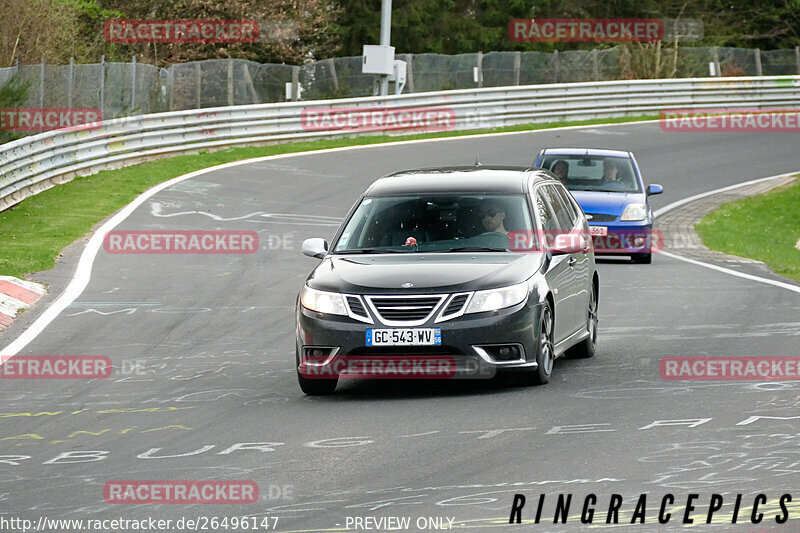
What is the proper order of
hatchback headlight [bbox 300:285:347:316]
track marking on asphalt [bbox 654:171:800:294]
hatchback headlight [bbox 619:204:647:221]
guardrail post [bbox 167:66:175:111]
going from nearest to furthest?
hatchback headlight [bbox 300:285:347:316]
track marking on asphalt [bbox 654:171:800:294]
hatchback headlight [bbox 619:204:647:221]
guardrail post [bbox 167:66:175:111]

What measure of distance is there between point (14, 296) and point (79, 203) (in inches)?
377

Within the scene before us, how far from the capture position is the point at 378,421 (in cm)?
934

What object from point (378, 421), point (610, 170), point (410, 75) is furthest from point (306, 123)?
point (378, 421)

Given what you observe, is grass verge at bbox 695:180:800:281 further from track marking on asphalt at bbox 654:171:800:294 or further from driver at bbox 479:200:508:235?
driver at bbox 479:200:508:235

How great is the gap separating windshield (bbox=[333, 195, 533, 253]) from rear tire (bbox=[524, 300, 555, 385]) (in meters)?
0.65

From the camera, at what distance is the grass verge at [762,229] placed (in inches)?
856

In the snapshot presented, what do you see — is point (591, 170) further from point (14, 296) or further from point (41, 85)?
point (41, 85)

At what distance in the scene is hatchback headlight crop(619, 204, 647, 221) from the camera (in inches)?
811

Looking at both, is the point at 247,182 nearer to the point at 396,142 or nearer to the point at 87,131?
the point at 87,131

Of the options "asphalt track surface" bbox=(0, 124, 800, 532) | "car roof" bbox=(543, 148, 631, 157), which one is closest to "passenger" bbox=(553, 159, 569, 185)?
"car roof" bbox=(543, 148, 631, 157)

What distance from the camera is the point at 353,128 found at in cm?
3647

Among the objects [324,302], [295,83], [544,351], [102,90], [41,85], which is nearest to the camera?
[324,302]

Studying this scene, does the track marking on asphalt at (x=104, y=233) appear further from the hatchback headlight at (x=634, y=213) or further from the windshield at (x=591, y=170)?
the windshield at (x=591, y=170)

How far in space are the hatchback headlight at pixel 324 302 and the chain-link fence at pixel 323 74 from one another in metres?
18.1
